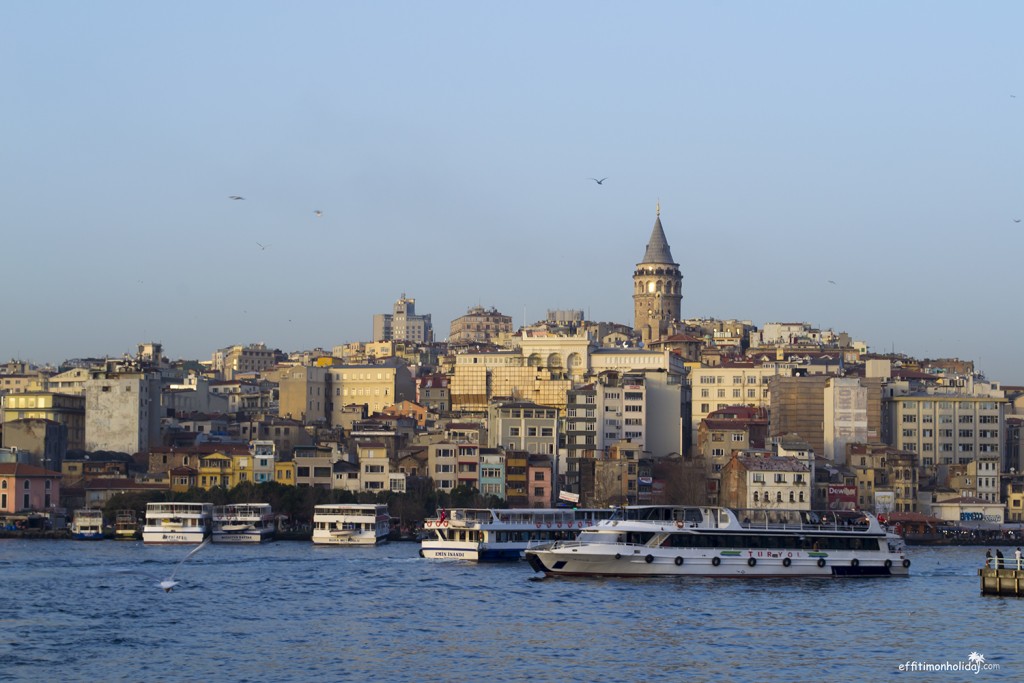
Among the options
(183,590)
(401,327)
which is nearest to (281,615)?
(183,590)

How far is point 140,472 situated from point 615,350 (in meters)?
36.5

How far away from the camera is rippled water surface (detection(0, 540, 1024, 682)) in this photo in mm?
33781

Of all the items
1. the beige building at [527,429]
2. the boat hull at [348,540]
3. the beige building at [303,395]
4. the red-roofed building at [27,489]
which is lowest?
the boat hull at [348,540]

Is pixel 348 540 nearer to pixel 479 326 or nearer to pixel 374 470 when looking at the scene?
pixel 374 470

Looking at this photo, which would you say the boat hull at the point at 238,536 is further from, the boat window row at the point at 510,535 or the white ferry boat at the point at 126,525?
the boat window row at the point at 510,535

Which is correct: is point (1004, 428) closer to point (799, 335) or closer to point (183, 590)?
point (799, 335)

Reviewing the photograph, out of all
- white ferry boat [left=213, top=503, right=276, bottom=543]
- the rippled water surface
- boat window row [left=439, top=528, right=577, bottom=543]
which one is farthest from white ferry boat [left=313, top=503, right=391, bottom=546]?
the rippled water surface

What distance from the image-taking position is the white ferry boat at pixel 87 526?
245 feet

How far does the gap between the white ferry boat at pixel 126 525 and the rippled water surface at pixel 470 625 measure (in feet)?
59.5

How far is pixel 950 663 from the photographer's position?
34500mm

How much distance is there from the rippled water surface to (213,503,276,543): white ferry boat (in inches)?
563

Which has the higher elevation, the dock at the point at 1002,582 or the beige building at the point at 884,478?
the beige building at the point at 884,478

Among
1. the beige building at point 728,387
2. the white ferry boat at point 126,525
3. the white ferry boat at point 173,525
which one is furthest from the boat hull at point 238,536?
the beige building at point 728,387

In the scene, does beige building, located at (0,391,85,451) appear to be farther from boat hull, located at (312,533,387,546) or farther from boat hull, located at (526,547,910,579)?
boat hull, located at (526,547,910,579)
